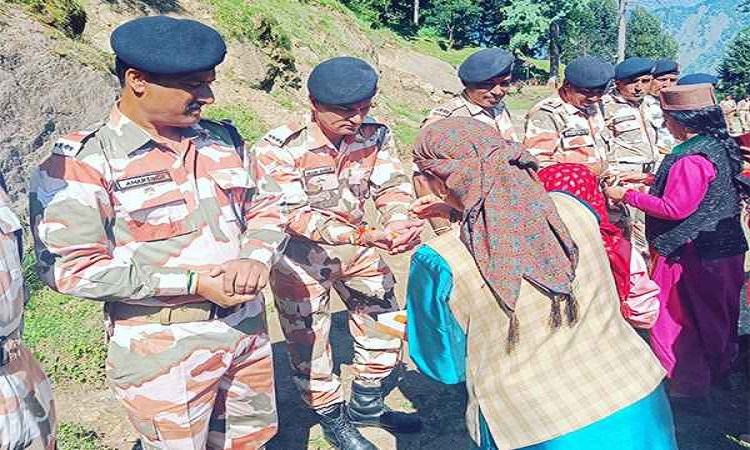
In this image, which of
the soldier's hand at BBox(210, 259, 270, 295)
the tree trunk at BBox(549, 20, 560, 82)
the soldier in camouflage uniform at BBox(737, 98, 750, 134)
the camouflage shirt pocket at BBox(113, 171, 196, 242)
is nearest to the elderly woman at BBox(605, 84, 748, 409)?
the soldier's hand at BBox(210, 259, 270, 295)

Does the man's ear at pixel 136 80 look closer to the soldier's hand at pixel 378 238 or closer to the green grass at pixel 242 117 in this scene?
the soldier's hand at pixel 378 238

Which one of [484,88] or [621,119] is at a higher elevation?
[484,88]

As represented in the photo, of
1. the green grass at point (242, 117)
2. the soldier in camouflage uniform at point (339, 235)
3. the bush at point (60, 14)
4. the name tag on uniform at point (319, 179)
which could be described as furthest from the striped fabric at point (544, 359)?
the green grass at point (242, 117)

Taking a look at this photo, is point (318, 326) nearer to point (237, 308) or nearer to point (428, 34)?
point (237, 308)

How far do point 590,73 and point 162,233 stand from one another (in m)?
3.31

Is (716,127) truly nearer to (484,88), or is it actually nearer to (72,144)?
(484,88)

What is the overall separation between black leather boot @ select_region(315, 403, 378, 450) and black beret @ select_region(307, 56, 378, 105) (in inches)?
62.5

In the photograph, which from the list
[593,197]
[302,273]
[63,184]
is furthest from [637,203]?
[63,184]

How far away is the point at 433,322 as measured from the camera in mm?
1965

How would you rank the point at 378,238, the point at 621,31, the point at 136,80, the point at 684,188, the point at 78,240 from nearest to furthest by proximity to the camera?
the point at 78,240 < the point at 136,80 < the point at 378,238 < the point at 684,188 < the point at 621,31

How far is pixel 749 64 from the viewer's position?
2325 centimetres

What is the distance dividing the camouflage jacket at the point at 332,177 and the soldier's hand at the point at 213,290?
36.0 inches

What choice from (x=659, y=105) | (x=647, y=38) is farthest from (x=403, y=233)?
(x=647, y=38)

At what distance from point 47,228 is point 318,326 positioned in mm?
1618
